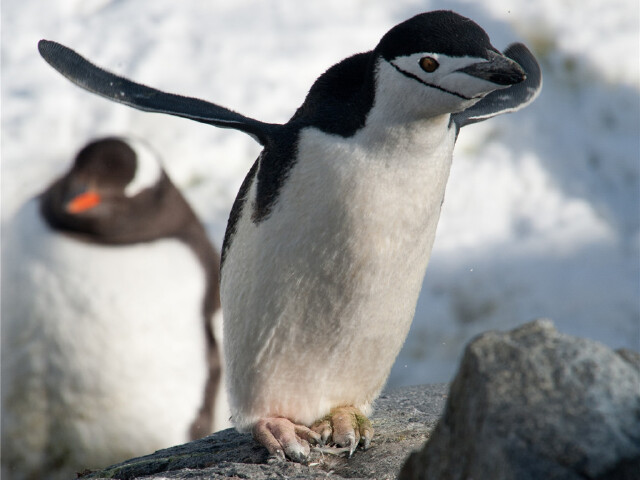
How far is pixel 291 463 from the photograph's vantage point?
1.49 m

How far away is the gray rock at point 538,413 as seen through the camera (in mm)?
822

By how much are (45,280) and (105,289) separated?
21cm

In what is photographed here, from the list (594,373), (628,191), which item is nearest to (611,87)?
(628,191)

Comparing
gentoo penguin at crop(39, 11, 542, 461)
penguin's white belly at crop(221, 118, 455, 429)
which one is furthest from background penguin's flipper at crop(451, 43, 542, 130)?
penguin's white belly at crop(221, 118, 455, 429)

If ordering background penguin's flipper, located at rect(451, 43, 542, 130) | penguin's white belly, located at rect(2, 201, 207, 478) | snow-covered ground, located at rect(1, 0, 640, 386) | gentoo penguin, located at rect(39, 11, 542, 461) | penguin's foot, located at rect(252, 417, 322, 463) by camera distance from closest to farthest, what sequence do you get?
gentoo penguin, located at rect(39, 11, 542, 461) < penguin's foot, located at rect(252, 417, 322, 463) < background penguin's flipper, located at rect(451, 43, 542, 130) < penguin's white belly, located at rect(2, 201, 207, 478) < snow-covered ground, located at rect(1, 0, 640, 386)

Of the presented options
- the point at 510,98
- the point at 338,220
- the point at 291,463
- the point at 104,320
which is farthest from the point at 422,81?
the point at 104,320

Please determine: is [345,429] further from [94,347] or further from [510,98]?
[94,347]

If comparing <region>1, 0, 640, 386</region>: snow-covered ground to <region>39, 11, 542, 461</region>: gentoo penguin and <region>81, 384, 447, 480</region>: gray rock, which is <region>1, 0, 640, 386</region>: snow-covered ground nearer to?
<region>81, 384, 447, 480</region>: gray rock

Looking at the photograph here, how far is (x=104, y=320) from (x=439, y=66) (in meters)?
1.88

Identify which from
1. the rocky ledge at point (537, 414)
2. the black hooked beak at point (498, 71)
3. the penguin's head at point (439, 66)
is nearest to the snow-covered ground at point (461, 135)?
the penguin's head at point (439, 66)

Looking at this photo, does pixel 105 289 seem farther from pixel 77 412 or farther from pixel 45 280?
pixel 77 412

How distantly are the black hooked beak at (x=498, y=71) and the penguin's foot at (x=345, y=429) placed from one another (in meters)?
0.68

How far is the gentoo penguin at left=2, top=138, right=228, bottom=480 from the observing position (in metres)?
2.92

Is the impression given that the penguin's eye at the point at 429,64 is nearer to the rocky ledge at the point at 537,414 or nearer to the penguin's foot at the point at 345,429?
the rocky ledge at the point at 537,414
